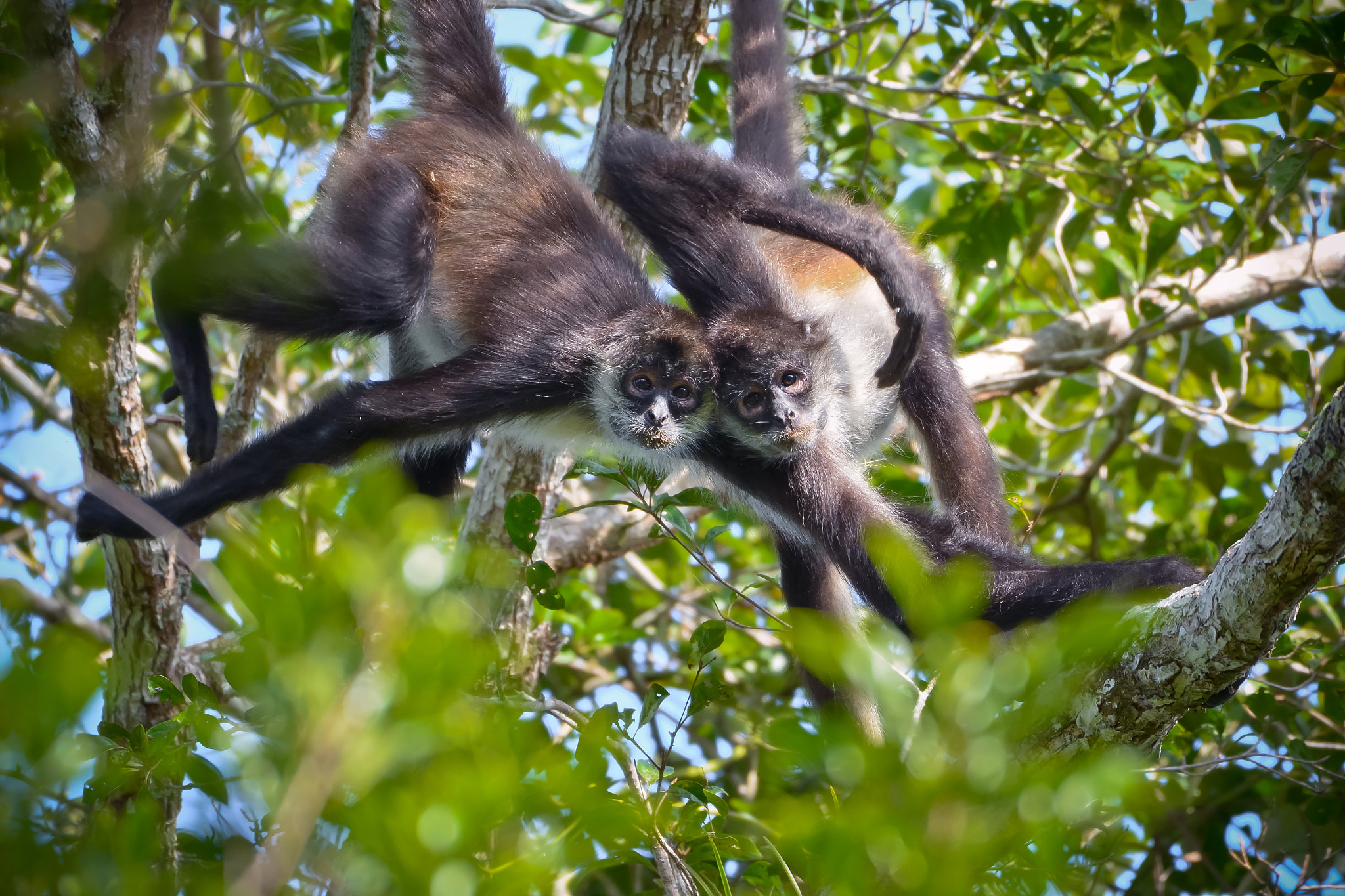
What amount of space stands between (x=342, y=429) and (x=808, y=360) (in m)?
2.13

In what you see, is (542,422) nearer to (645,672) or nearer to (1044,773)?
(645,672)

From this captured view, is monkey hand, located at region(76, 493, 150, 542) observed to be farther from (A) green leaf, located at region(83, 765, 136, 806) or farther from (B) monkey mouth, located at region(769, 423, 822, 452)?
(B) monkey mouth, located at region(769, 423, 822, 452)

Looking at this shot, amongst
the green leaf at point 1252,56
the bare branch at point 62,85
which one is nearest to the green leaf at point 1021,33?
the green leaf at point 1252,56

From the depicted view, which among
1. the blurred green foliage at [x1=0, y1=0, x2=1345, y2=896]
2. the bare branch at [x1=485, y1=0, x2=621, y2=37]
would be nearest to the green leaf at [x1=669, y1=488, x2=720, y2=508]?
the blurred green foliage at [x1=0, y1=0, x2=1345, y2=896]

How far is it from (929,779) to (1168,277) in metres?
5.04

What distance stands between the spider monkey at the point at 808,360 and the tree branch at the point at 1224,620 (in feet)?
3.21

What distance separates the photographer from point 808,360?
185 inches

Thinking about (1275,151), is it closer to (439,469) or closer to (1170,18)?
(1170,18)

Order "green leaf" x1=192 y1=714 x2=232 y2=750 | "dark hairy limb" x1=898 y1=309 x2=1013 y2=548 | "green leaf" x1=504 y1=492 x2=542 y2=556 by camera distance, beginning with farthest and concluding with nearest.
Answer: "dark hairy limb" x1=898 y1=309 x2=1013 y2=548
"green leaf" x1=504 y1=492 x2=542 y2=556
"green leaf" x1=192 y1=714 x2=232 y2=750

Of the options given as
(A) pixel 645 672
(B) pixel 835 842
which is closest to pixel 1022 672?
(B) pixel 835 842

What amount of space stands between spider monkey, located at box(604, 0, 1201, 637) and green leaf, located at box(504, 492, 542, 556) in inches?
55.2

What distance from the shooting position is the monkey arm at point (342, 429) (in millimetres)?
3584

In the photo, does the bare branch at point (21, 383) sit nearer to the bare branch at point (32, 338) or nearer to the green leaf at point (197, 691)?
the bare branch at point (32, 338)

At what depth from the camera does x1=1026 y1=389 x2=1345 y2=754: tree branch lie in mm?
2055
